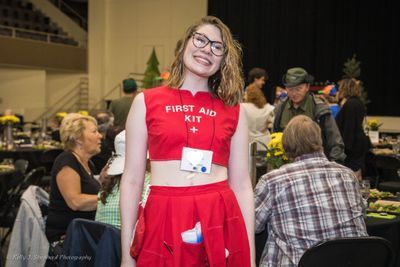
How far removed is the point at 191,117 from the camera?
169cm

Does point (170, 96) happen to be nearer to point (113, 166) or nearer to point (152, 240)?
point (152, 240)

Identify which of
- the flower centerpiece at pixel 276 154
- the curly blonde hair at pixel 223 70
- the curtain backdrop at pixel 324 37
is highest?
the curtain backdrop at pixel 324 37

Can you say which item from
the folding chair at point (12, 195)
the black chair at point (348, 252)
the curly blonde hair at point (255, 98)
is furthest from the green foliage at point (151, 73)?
the black chair at point (348, 252)

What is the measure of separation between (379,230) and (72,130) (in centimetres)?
174

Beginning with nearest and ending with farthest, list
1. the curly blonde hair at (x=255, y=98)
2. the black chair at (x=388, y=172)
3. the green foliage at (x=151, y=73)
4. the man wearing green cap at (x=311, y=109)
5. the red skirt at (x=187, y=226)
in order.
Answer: the red skirt at (x=187, y=226), the man wearing green cap at (x=311, y=109), the black chair at (x=388, y=172), the curly blonde hair at (x=255, y=98), the green foliage at (x=151, y=73)

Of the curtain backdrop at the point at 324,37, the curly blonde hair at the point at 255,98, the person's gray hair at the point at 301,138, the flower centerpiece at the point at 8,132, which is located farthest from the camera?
the curtain backdrop at the point at 324,37

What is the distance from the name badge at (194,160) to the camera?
64.8 inches

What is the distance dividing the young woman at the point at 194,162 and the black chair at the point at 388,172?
382 cm

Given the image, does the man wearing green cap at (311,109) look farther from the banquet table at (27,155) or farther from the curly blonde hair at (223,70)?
the banquet table at (27,155)

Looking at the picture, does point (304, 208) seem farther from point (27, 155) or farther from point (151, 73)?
point (151, 73)

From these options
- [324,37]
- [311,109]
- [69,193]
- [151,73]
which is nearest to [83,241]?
[69,193]

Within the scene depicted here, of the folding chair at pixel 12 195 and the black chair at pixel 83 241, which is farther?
the folding chair at pixel 12 195

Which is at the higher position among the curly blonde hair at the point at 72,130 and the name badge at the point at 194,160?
the name badge at the point at 194,160

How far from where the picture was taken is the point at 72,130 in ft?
11.0
